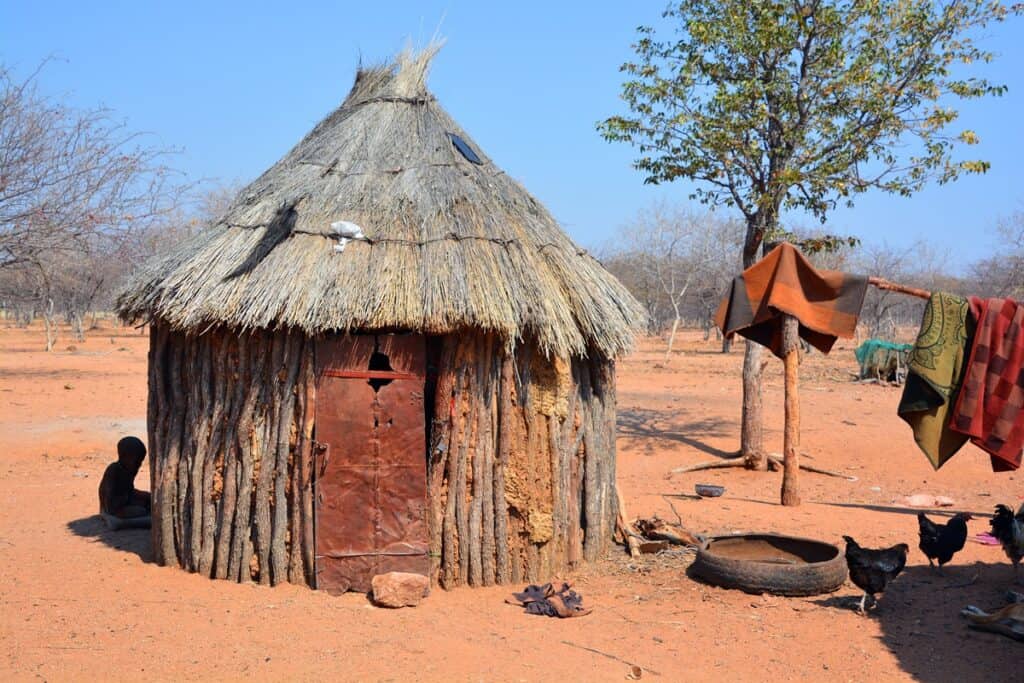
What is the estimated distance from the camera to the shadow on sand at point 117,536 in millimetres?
7043

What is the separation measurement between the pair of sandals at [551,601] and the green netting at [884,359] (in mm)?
15476

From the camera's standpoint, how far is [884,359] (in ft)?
65.2

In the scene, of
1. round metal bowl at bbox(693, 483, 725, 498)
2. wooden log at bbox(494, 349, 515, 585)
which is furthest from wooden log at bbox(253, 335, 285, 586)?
round metal bowl at bbox(693, 483, 725, 498)

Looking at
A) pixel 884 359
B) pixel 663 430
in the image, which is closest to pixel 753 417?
pixel 663 430

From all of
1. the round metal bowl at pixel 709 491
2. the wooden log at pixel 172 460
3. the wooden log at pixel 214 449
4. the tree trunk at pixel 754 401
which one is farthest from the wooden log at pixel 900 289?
the tree trunk at pixel 754 401

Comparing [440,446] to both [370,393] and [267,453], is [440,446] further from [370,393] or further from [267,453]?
[267,453]

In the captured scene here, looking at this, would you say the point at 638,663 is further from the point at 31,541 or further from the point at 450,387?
the point at 31,541

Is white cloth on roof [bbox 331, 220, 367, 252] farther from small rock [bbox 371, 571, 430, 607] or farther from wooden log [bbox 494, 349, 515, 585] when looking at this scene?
small rock [bbox 371, 571, 430, 607]

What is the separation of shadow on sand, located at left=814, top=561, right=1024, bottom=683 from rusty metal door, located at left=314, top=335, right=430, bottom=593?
2749 millimetres

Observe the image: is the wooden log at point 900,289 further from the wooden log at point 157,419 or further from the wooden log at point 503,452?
the wooden log at point 157,419

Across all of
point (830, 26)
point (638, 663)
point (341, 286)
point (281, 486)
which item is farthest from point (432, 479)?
point (830, 26)

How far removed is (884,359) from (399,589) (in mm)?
16449

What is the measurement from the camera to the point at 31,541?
728 centimetres

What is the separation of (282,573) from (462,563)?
1.17 meters
